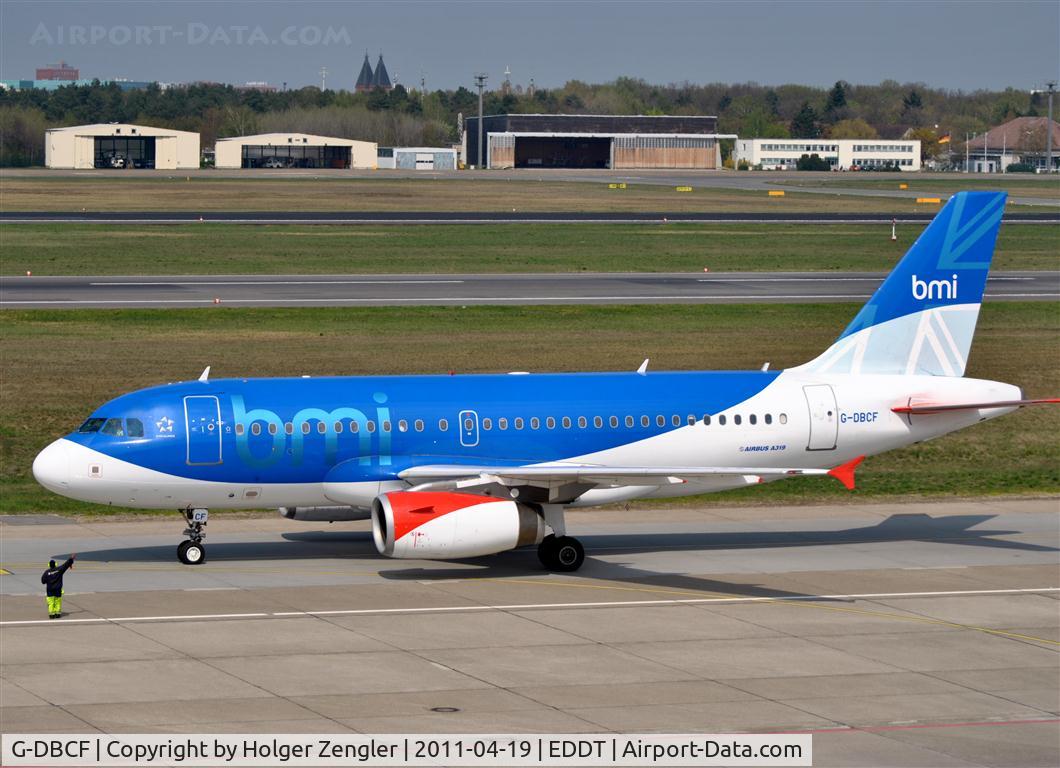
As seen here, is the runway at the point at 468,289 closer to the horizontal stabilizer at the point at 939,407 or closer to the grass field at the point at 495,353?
the grass field at the point at 495,353

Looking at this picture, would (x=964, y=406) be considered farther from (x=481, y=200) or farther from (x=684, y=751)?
(x=481, y=200)

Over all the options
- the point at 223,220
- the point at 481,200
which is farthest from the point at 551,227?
the point at 481,200

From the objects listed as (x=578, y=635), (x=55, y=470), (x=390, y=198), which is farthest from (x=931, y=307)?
(x=390, y=198)

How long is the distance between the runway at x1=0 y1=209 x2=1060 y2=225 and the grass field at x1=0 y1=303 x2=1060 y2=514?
5541cm

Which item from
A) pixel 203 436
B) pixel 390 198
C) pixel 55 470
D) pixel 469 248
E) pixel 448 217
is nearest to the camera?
pixel 55 470

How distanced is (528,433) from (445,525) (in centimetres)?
402

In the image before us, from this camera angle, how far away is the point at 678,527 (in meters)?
40.6

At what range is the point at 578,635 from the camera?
2938cm

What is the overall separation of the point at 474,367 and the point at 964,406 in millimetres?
25609

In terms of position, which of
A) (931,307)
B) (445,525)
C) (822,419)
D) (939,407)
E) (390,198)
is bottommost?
(445,525)

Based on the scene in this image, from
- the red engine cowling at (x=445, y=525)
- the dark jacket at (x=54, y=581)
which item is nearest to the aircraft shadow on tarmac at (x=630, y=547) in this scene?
the red engine cowling at (x=445, y=525)

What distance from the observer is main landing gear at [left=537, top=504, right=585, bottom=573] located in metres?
34.6

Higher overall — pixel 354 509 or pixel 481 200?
pixel 481 200

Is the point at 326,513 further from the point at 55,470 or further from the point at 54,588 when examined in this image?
the point at 54,588
